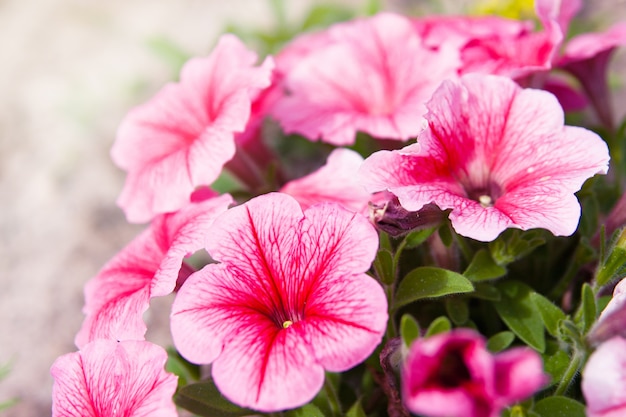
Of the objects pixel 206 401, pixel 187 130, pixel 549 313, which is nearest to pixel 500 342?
pixel 549 313

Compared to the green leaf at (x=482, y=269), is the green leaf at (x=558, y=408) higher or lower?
lower

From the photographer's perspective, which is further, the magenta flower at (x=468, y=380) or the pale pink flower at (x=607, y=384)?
the pale pink flower at (x=607, y=384)

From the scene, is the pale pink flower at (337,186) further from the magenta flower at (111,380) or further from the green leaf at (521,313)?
the magenta flower at (111,380)

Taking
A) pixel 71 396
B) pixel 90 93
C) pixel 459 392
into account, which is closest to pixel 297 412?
pixel 71 396

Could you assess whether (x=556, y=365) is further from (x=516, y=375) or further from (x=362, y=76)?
(x=362, y=76)

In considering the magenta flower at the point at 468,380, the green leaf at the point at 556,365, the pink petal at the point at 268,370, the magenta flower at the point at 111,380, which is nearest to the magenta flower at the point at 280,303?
the pink petal at the point at 268,370

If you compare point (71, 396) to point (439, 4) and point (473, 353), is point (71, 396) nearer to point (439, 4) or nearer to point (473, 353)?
point (473, 353)

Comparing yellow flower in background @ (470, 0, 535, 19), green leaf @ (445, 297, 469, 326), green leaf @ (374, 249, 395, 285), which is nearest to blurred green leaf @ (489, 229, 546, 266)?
green leaf @ (445, 297, 469, 326)
